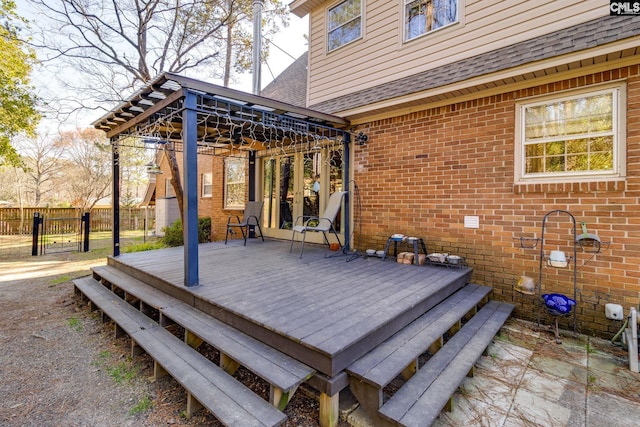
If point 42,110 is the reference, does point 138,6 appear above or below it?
above

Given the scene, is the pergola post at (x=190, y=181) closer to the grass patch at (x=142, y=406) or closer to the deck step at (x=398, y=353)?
the grass patch at (x=142, y=406)

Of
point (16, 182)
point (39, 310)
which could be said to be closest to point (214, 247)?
point (39, 310)

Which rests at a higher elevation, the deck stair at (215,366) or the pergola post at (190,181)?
the pergola post at (190,181)

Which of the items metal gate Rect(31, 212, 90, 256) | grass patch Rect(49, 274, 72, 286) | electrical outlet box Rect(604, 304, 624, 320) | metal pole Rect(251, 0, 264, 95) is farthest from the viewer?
metal gate Rect(31, 212, 90, 256)

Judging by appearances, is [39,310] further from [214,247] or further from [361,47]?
[361,47]

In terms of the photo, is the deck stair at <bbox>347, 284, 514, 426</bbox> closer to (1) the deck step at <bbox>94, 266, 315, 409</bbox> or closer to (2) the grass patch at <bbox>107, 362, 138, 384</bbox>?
(1) the deck step at <bbox>94, 266, 315, 409</bbox>

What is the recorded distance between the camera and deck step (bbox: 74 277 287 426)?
1646mm

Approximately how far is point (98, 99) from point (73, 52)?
1324 mm

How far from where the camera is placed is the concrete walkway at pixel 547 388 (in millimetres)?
1800

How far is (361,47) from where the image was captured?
17.5ft

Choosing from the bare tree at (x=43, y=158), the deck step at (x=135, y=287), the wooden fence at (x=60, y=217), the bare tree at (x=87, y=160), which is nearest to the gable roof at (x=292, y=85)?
the deck step at (x=135, y=287)

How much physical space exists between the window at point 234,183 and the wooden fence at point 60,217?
470cm

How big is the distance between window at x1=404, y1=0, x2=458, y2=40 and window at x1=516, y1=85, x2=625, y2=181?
1937 mm

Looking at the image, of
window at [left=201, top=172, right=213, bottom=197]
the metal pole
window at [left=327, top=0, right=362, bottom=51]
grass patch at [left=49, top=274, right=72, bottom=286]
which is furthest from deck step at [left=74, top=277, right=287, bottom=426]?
window at [left=201, top=172, right=213, bottom=197]
